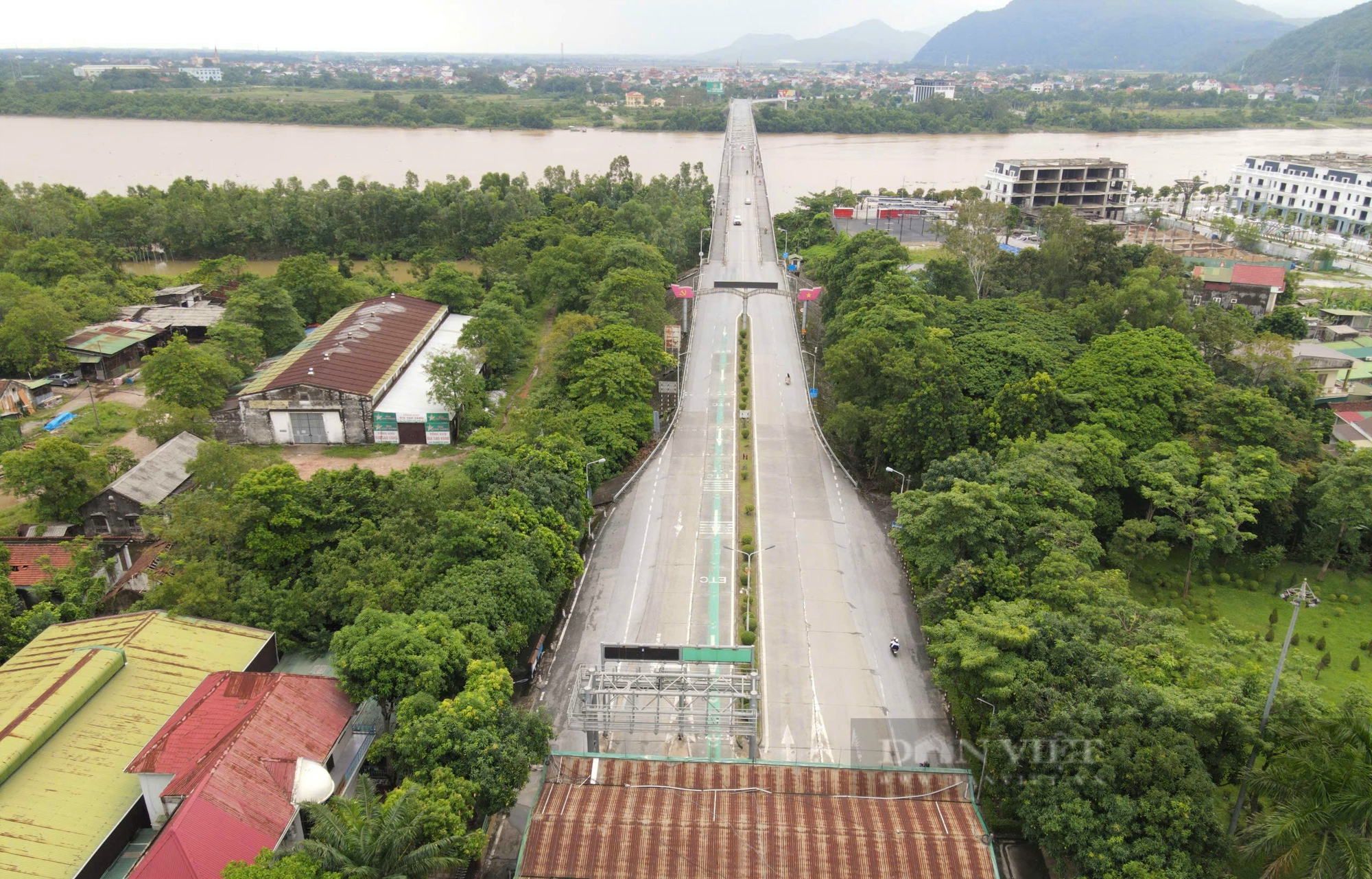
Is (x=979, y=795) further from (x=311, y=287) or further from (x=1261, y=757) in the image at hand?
(x=311, y=287)

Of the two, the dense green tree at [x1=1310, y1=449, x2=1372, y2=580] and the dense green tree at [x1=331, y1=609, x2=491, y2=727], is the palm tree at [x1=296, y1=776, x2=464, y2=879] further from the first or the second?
the dense green tree at [x1=1310, y1=449, x2=1372, y2=580]

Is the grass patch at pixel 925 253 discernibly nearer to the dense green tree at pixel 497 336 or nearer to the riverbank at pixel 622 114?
the dense green tree at pixel 497 336

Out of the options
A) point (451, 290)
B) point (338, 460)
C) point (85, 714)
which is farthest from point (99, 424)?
point (85, 714)

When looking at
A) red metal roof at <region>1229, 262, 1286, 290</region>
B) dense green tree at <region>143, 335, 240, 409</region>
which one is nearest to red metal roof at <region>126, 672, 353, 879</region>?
dense green tree at <region>143, 335, 240, 409</region>

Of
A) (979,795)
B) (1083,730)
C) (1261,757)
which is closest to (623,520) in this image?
(979,795)

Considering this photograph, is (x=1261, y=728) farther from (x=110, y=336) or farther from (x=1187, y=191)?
(x=1187, y=191)
